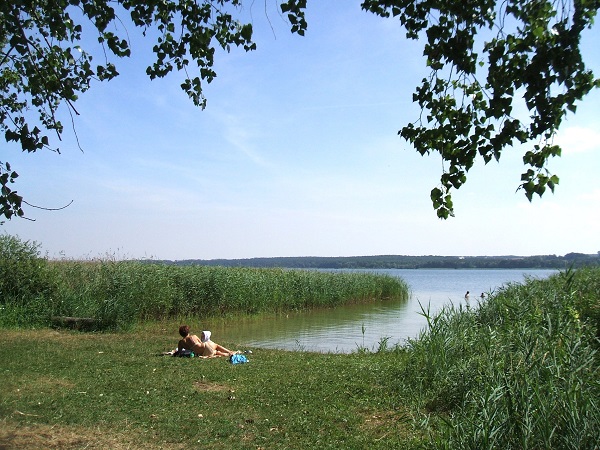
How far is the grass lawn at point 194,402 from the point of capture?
562 centimetres

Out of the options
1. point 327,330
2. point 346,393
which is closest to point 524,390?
point 346,393

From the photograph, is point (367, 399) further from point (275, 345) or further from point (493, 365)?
point (275, 345)

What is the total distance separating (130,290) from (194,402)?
35.2 feet

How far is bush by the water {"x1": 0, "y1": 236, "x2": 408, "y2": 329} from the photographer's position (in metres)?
15.5

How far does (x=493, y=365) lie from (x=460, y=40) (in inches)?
120

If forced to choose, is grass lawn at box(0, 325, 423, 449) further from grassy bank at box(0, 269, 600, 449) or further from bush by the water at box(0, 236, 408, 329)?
bush by the water at box(0, 236, 408, 329)

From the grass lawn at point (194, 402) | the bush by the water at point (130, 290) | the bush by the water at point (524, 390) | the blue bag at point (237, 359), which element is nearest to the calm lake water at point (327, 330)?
the bush by the water at point (130, 290)

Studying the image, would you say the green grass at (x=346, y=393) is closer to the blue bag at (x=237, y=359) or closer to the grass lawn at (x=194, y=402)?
the grass lawn at (x=194, y=402)

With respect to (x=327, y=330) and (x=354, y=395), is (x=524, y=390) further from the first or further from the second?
(x=327, y=330)

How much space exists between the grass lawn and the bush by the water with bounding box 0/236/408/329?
16.1 ft

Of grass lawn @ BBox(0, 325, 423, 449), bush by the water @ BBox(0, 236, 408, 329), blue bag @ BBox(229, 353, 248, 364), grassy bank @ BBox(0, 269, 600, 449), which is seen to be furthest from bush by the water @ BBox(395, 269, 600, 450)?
bush by the water @ BBox(0, 236, 408, 329)

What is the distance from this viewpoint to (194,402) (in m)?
7.08

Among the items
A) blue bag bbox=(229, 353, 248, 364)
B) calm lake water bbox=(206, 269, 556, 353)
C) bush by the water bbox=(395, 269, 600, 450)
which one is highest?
bush by the water bbox=(395, 269, 600, 450)

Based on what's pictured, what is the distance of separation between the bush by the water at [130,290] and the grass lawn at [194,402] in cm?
490
